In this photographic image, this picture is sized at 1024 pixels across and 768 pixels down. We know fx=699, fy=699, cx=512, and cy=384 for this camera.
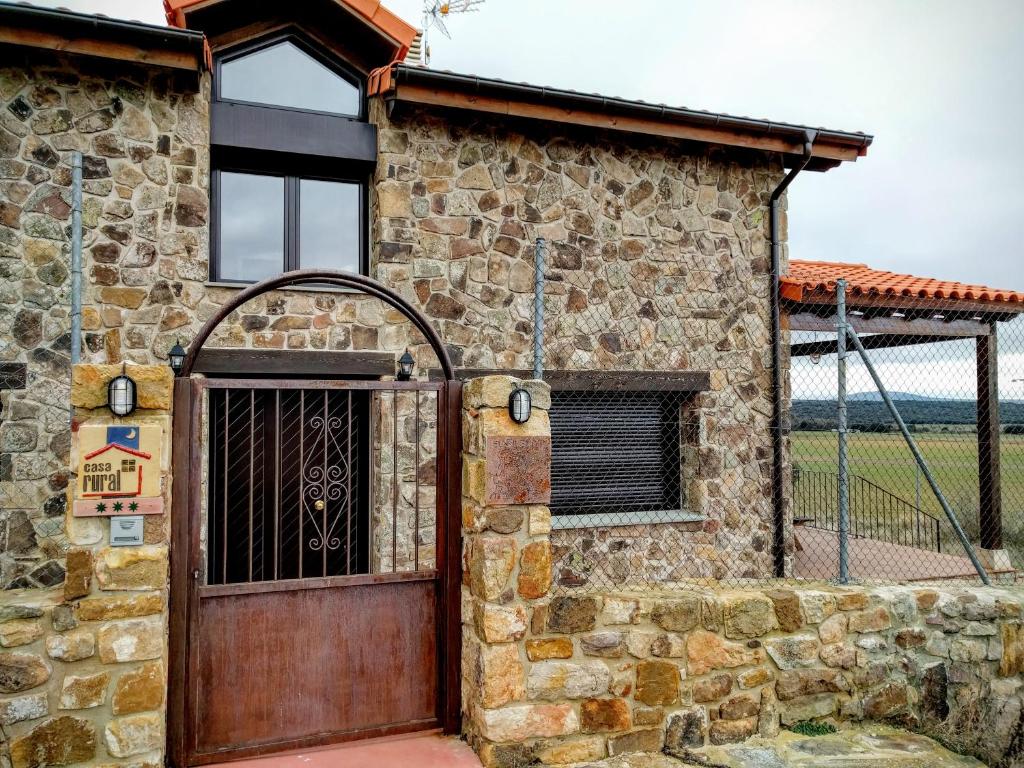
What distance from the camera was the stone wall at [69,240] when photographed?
18.2 ft

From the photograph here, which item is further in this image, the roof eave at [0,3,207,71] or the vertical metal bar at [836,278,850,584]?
the roof eave at [0,3,207,71]

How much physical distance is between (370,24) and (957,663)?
22.4 ft

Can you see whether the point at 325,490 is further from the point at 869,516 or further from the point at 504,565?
the point at 869,516

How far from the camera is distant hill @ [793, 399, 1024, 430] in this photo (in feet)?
17.5

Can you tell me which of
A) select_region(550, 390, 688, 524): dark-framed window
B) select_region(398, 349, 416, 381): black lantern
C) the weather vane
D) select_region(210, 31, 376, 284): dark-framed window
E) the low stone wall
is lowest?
the low stone wall

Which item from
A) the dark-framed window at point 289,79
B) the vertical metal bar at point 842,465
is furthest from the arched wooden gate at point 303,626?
the dark-framed window at point 289,79

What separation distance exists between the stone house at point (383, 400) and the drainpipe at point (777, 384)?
37mm

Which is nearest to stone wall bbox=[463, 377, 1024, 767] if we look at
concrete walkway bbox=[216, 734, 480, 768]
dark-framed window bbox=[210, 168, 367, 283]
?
concrete walkway bbox=[216, 734, 480, 768]

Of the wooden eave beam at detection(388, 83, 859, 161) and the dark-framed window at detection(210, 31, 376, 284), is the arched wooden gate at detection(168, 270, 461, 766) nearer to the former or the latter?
the dark-framed window at detection(210, 31, 376, 284)

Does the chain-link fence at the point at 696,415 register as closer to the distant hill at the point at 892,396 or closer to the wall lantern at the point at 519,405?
the distant hill at the point at 892,396

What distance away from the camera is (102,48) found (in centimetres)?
551

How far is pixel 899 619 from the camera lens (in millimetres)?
4344

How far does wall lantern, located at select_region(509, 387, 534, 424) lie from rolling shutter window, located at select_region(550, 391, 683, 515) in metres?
3.18

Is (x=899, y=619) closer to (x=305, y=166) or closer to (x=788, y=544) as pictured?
(x=788, y=544)
